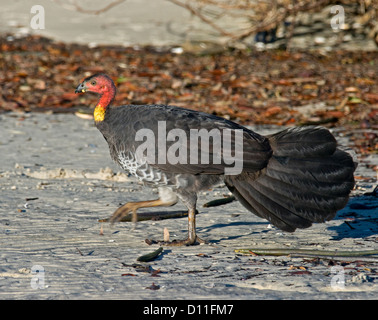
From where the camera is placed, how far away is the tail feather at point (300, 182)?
18.0 ft

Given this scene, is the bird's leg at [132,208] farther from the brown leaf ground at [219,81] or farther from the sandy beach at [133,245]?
the brown leaf ground at [219,81]

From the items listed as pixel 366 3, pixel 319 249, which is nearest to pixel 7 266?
pixel 319 249

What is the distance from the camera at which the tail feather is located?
5.50 metres

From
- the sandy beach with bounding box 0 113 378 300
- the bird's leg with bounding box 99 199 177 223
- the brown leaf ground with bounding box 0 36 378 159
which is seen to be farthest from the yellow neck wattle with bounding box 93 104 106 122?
the brown leaf ground with bounding box 0 36 378 159

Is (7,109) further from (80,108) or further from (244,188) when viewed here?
(244,188)

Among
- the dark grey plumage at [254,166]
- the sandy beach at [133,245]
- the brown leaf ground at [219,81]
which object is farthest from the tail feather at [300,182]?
the brown leaf ground at [219,81]

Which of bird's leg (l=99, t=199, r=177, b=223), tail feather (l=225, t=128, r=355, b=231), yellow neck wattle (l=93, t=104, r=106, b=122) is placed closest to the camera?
tail feather (l=225, t=128, r=355, b=231)

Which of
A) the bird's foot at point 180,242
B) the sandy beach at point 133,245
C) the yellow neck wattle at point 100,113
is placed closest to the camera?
the sandy beach at point 133,245

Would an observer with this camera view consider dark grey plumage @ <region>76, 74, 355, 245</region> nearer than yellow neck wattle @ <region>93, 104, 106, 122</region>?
Yes

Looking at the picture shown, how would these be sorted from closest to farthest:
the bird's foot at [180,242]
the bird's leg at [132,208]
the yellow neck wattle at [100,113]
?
the bird's foot at [180,242] < the bird's leg at [132,208] < the yellow neck wattle at [100,113]

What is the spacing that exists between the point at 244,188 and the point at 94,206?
165cm

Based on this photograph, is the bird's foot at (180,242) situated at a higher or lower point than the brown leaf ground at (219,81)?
lower

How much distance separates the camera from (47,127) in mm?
9953

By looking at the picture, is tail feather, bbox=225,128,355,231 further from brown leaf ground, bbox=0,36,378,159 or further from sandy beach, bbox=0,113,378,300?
brown leaf ground, bbox=0,36,378,159
